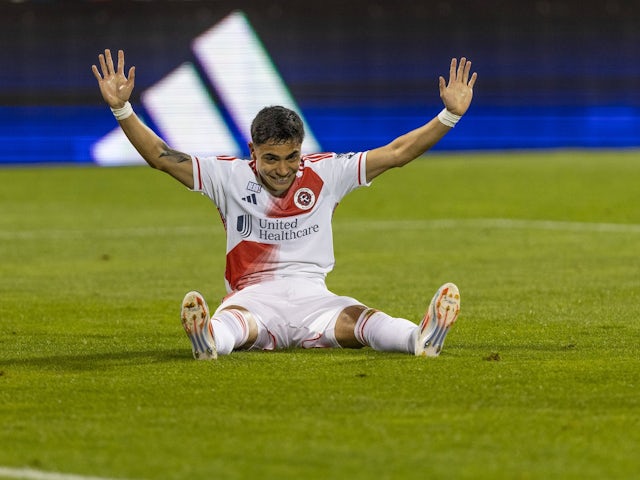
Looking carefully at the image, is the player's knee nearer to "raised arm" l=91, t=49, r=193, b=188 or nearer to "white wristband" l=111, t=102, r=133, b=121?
"raised arm" l=91, t=49, r=193, b=188

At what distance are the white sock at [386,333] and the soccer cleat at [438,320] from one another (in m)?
0.07

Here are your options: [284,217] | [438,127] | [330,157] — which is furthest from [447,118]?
[284,217]

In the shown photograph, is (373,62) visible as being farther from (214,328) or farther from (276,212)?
(214,328)

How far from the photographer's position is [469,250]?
1494cm

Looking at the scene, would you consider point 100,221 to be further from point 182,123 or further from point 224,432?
point 224,432

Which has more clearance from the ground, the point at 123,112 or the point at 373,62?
the point at 373,62

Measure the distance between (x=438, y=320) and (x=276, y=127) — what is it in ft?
4.57

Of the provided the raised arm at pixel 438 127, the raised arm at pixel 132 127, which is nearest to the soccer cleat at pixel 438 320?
the raised arm at pixel 438 127

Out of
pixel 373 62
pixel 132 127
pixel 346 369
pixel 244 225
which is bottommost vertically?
pixel 346 369

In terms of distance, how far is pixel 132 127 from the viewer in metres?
8.09

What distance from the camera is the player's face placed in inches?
317

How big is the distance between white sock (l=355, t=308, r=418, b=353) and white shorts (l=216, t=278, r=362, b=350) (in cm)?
24

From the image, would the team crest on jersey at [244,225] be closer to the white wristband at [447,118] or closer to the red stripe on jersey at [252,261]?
the red stripe on jersey at [252,261]

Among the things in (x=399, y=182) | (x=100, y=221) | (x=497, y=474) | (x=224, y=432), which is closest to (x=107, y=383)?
(x=224, y=432)
